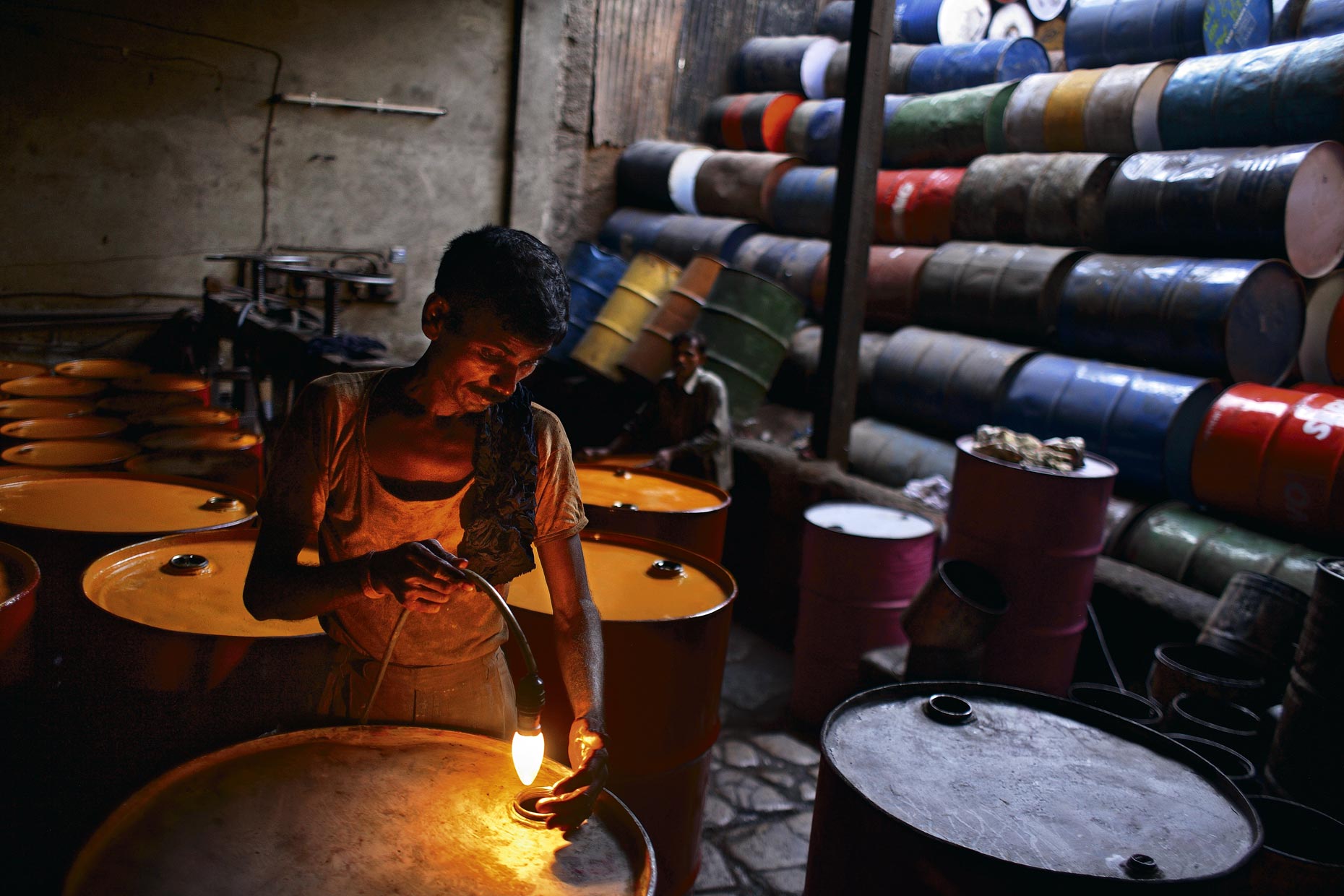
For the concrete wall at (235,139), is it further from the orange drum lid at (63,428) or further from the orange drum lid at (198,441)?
the orange drum lid at (198,441)

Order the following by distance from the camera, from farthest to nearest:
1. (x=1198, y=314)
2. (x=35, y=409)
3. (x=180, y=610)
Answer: (x=1198, y=314), (x=35, y=409), (x=180, y=610)

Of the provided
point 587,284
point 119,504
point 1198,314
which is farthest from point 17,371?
point 1198,314

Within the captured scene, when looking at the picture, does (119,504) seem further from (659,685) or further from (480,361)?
(480,361)

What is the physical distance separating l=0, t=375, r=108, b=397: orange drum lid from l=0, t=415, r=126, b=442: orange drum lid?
655 millimetres

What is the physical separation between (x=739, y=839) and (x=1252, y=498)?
292cm

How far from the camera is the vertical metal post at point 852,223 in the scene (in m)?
5.16

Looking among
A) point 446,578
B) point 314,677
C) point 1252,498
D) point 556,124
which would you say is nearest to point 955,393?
point 1252,498

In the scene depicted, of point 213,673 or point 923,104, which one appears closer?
point 213,673

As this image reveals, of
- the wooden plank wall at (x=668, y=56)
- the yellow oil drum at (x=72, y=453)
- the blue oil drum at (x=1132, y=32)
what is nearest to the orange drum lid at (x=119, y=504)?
the yellow oil drum at (x=72, y=453)

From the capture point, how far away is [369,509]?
5.60 ft

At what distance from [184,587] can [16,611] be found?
55 centimetres

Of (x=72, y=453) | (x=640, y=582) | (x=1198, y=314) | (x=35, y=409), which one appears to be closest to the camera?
(x=640, y=582)

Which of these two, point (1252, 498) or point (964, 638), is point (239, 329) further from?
Result: point (1252, 498)

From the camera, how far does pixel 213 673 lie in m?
2.17
